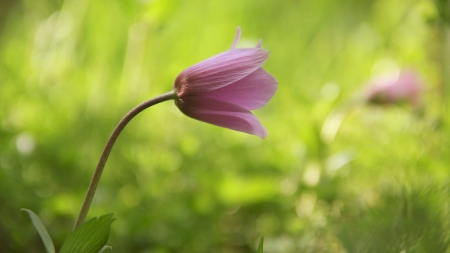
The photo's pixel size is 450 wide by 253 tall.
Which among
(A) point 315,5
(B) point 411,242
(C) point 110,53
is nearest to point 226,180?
(B) point 411,242

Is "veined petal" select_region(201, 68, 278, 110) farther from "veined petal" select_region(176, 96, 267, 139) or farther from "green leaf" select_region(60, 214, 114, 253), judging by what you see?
"green leaf" select_region(60, 214, 114, 253)

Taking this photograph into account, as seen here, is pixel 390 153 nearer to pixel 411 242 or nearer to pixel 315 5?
pixel 411 242

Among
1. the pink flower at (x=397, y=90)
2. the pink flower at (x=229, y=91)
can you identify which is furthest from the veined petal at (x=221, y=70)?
the pink flower at (x=397, y=90)

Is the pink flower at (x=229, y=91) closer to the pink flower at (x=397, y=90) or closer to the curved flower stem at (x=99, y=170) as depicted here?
the curved flower stem at (x=99, y=170)

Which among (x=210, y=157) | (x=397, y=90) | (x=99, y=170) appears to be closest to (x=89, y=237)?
(x=99, y=170)

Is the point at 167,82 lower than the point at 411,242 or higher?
higher

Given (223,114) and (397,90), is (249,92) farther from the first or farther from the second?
(397,90)

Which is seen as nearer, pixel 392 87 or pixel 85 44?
pixel 392 87
